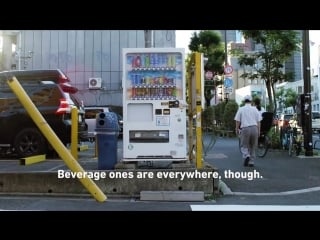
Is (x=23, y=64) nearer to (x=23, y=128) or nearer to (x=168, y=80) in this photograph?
(x=23, y=128)

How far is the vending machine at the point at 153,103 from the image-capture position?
8484 mm

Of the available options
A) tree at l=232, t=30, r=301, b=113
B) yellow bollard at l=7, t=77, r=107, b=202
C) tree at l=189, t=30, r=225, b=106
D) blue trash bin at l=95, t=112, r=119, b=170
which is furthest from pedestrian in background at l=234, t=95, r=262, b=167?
tree at l=189, t=30, r=225, b=106

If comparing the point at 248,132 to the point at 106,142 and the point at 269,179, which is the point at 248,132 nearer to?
the point at 269,179

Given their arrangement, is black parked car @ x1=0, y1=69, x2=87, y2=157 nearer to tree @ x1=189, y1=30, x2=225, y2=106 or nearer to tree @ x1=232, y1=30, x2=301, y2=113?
tree @ x1=232, y1=30, x2=301, y2=113

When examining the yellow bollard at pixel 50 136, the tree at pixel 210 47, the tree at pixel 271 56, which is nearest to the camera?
the yellow bollard at pixel 50 136

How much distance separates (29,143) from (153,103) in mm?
4319

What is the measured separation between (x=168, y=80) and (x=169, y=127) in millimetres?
866

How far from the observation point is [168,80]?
8.49m

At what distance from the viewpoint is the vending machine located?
334 inches

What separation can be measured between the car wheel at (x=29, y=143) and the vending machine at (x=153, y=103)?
3627 mm

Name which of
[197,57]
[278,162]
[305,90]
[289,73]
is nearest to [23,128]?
[197,57]

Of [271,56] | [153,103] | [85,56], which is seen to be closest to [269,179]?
[153,103]

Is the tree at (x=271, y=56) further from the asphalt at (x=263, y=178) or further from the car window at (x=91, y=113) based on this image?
the car window at (x=91, y=113)

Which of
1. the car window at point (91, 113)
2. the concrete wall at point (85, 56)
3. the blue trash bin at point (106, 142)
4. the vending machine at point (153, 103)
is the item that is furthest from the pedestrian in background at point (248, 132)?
the concrete wall at point (85, 56)
